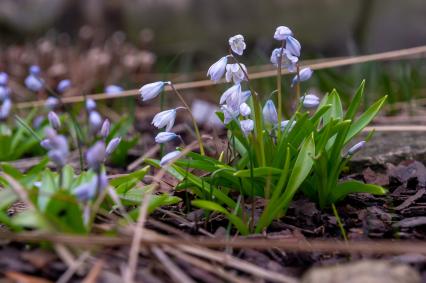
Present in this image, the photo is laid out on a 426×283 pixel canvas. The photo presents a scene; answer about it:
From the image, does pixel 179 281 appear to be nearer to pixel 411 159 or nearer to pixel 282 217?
pixel 282 217

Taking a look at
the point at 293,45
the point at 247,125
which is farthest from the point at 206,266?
the point at 293,45

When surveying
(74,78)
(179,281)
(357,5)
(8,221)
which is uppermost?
(357,5)

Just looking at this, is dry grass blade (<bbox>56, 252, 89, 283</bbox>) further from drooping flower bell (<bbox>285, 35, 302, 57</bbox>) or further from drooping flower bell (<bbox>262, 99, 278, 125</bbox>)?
drooping flower bell (<bbox>285, 35, 302, 57</bbox>)

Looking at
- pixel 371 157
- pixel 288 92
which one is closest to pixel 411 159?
pixel 371 157

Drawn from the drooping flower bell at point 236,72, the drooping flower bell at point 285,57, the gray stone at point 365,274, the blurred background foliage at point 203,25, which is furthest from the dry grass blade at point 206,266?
the blurred background foliage at point 203,25

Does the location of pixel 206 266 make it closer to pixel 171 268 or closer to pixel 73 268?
pixel 171 268

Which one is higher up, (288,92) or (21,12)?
(21,12)
